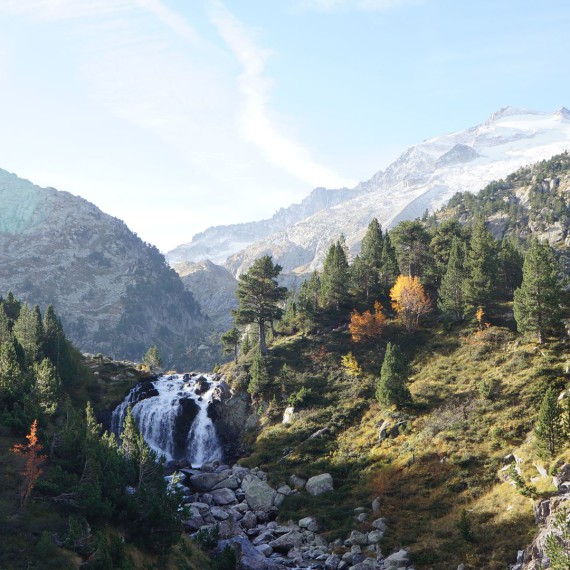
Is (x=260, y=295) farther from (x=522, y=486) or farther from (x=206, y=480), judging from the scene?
→ (x=522, y=486)

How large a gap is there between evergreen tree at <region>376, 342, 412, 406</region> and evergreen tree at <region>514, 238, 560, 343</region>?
18225 mm

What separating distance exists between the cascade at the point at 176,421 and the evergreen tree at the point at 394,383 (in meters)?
28.7

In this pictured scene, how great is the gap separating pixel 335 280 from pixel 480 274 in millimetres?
28256

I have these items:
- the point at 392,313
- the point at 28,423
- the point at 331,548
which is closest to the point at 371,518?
the point at 331,548

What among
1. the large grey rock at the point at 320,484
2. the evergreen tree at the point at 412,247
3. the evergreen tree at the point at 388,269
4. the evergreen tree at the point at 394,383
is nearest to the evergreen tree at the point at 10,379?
the large grey rock at the point at 320,484

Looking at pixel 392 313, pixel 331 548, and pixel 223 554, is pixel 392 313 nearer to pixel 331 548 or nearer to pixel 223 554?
pixel 331 548

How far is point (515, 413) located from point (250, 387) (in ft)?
133

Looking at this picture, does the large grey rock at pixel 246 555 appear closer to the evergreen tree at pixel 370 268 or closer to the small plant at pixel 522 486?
the small plant at pixel 522 486

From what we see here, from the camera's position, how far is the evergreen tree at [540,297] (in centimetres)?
5728

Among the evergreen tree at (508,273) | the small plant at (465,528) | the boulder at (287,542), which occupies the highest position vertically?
the evergreen tree at (508,273)

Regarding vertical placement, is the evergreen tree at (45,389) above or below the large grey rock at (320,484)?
above

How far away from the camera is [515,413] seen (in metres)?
47.7

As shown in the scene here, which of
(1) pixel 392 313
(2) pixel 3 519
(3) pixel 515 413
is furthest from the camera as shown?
(1) pixel 392 313

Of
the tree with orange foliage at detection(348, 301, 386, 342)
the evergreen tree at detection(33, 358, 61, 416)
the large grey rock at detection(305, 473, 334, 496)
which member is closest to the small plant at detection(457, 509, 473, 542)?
the large grey rock at detection(305, 473, 334, 496)
